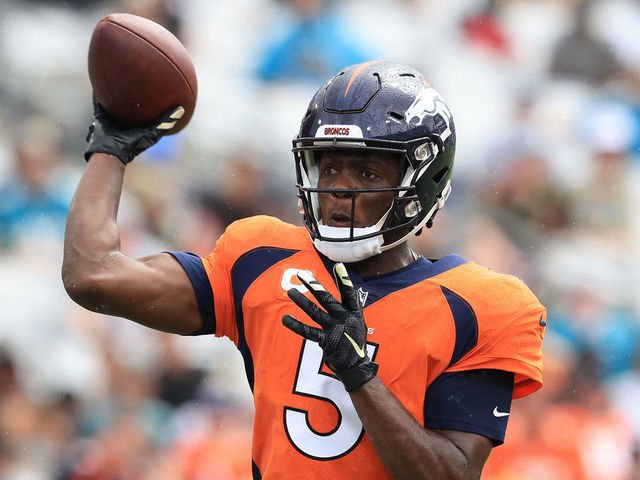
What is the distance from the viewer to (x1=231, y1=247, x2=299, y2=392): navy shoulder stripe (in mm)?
2500

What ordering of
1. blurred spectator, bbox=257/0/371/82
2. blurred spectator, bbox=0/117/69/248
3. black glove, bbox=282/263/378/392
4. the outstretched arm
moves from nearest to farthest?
1. black glove, bbox=282/263/378/392
2. the outstretched arm
3. blurred spectator, bbox=0/117/69/248
4. blurred spectator, bbox=257/0/371/82

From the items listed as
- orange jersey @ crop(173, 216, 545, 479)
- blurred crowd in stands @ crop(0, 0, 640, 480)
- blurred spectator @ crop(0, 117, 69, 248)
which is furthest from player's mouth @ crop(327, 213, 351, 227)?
blurred spectator @ crop(0, 117, 69, 248)

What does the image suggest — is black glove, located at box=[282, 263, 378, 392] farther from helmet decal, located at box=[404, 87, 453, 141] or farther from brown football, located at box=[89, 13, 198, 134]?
brown football, located at box=[89, 13, 198, 134]

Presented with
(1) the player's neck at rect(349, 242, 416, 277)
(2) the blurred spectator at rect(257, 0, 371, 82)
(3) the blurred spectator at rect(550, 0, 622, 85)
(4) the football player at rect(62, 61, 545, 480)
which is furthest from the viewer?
(3) the blurred spectator at rect(550, 0, 622, 85)

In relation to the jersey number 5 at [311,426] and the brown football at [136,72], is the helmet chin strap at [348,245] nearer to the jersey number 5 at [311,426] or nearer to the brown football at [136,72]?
the jersey number 5 at [311,426]

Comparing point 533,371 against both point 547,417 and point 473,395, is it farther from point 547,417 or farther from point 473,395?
point 547,417

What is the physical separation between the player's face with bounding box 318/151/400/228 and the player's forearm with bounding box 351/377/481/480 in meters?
0.48

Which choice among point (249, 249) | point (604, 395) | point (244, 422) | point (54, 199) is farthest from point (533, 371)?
point (54, 199)

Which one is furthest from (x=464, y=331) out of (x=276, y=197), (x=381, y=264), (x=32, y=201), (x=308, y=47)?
(x=308, y=47)

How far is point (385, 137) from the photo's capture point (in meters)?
2.45

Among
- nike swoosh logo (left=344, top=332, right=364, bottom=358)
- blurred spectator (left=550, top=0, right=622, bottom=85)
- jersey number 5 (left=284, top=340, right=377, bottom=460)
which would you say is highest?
nike swoosh logo (left=344, top=332, right=364, bottom=358)

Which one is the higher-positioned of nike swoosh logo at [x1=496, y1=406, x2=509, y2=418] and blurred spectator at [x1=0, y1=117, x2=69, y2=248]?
nike swoosh logo at [x1=496, y1=406, x2=509, y2=418]

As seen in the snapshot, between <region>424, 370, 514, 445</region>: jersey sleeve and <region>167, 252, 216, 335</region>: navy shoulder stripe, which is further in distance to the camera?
<region>167, 252, 216, 335</region>: navy shoulder stripe

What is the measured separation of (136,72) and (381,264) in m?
0.85
